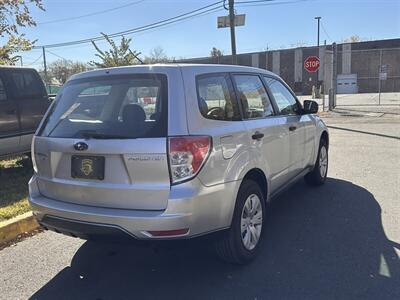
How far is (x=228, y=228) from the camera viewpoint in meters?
3.58

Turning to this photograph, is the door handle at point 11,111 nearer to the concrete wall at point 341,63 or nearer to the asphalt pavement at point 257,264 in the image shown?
the asphalt pavement at point 257,264

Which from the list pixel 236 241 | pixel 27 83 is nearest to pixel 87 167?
pixel 236 241

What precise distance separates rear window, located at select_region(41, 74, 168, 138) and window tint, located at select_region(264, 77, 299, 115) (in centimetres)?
190

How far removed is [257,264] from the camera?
13.1ft

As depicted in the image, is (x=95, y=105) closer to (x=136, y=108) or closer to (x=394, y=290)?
(x=136, y=108)

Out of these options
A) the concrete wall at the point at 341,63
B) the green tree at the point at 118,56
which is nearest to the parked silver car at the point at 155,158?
the green tree at the point at 118,56

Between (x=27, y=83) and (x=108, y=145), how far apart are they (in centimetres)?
506

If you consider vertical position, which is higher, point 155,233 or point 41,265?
point 155,233

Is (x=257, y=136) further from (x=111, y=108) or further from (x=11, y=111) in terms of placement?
(x=11, y=111)

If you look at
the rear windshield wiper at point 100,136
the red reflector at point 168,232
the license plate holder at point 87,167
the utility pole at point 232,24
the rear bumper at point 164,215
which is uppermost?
the utility pole at point 232,24

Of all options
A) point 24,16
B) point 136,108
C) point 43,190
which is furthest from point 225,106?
point 24,16

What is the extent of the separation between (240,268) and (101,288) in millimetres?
1211

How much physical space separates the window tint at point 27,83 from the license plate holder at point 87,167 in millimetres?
4489

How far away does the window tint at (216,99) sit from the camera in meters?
3.55
